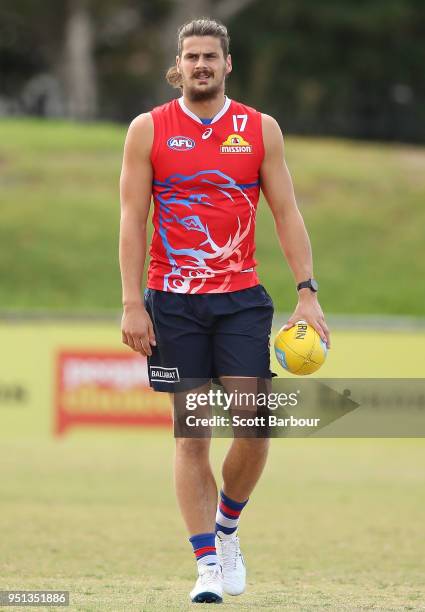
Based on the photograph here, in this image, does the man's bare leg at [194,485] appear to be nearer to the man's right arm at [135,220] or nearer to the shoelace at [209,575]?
the shoelace at [209,575]

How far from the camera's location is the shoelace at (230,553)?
22.1ft

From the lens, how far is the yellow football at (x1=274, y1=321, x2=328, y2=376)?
21.1ft

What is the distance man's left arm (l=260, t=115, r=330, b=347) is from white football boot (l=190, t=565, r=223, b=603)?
44.6 inches

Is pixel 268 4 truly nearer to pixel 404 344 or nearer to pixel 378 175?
pixel 378 175

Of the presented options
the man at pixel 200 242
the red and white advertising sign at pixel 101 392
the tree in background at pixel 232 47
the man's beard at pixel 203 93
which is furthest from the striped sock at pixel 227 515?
the tree in background at pixel 232 47

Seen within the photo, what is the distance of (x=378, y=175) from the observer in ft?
108

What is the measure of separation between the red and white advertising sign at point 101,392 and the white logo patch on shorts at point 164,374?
8.53 metres

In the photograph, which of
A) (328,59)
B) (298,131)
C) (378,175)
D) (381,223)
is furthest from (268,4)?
(381,223)

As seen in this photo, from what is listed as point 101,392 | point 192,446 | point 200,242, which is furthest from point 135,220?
point 101,392

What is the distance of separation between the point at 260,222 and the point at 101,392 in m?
13.8

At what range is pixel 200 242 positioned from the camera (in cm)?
639

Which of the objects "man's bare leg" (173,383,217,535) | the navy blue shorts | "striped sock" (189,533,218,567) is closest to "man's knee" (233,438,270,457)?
"man's bare leg" (173,383,217,535)

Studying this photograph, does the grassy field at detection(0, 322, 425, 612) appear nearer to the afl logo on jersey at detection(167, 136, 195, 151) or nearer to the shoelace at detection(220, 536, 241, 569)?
the shoelace at detection(220, 536, 241, 569)

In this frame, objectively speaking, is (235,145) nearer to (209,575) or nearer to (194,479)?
(194,479)
